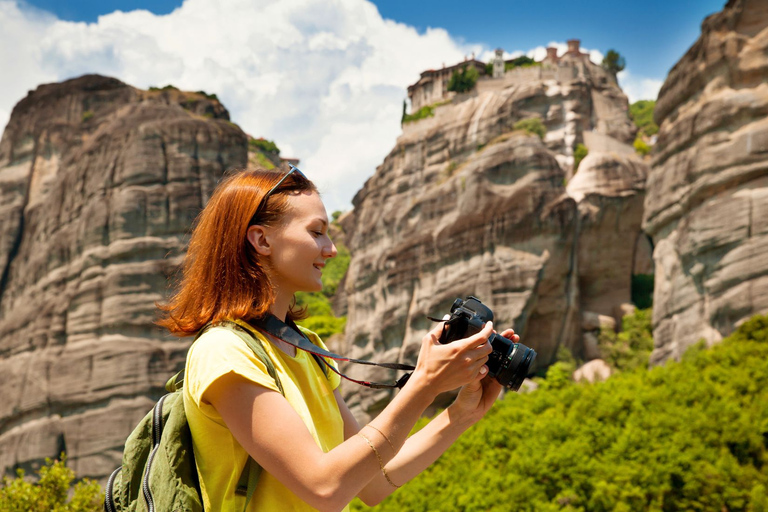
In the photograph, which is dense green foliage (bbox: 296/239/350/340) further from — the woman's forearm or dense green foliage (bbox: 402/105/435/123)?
the woman's forearm

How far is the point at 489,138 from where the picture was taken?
3953cm

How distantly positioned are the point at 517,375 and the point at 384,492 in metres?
0.52

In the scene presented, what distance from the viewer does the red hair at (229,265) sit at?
209cm

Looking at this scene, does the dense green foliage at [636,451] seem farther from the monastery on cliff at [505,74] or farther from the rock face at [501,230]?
the monastery on cliff at [505,74]

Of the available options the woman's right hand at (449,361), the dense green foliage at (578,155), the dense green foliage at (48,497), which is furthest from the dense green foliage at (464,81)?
the woman's right hand at (449,361)

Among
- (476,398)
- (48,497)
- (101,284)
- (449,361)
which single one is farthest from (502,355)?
(101,284)

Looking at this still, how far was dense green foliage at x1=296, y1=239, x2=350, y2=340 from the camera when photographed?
4372 cm

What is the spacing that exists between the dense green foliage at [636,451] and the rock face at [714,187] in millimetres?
2720

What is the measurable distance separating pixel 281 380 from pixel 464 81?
45.9 m

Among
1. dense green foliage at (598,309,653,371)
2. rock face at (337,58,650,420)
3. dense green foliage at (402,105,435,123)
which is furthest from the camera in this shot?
dense green foliage at (402,105,435,123)

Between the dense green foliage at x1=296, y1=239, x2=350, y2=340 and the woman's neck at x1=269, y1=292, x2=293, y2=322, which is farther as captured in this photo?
the dense green foliage at x1=296, y1=239, x2=350, y2=340

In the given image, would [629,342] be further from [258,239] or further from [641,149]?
[258,239]

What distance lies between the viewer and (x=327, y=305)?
163 feet

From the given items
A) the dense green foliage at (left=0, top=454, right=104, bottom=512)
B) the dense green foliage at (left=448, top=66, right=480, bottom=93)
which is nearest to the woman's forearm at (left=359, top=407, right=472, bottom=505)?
Result: the dense green foliage at (left=0, top=454, right=104, bottom=512)
